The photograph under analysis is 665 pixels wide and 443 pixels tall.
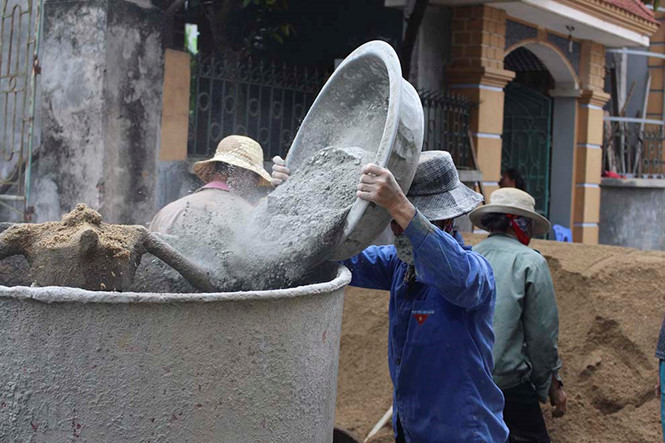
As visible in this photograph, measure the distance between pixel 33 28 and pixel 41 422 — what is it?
4904mm

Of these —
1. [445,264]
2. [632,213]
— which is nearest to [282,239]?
[445,264]

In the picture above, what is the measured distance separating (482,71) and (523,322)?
190 inches

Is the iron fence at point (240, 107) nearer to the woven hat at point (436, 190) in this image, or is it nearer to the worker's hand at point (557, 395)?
the worker's hand at point (557, 395)

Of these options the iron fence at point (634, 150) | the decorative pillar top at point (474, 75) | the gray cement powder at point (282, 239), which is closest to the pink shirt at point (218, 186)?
the gray cement powder at point (282, 239)

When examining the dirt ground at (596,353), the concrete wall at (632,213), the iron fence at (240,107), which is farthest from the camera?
the concrete wall at (632,213)

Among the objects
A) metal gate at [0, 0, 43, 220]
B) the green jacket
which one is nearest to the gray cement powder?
the green jacket

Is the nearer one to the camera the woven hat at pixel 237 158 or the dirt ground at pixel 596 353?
the woven hat at pixel 237 158

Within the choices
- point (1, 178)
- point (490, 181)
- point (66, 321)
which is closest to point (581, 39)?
point (490, 181)

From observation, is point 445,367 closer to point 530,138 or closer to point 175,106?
→ point 175,106

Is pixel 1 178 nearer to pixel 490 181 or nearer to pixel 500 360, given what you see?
pixel 500 360

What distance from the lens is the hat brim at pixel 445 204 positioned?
108 inches

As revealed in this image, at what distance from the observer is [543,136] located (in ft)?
37.0

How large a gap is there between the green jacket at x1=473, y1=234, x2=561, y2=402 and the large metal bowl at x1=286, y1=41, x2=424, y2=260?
1.53 m

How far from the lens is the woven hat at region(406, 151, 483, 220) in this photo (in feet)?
9.15
